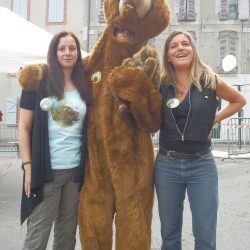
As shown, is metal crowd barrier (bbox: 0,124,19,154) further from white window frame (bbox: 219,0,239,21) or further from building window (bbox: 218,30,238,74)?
white window frame (bbox: 219,0,239,21)

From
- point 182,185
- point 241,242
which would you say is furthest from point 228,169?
point 182,185

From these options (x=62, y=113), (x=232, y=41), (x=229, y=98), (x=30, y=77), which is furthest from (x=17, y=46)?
(x=232, y=41)

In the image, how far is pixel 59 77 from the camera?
267 cm

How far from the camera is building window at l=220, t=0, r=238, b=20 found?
2183 centimetres

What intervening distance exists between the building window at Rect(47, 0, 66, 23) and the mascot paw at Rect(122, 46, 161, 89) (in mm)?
20441

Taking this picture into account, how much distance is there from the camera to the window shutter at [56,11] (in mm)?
22203

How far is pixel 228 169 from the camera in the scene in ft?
29.2

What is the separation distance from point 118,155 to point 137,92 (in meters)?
0.44

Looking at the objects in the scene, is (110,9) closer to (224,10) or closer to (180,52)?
(180,52)

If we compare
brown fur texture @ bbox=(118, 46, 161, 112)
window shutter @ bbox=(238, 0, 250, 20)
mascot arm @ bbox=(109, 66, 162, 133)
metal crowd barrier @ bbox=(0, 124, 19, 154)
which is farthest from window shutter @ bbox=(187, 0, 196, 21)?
mascot arm @ bbox=(109, 66, 162, 133)

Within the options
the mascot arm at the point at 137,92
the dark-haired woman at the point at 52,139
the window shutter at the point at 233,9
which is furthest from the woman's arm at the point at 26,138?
→ the window shutter at the point at 233,9

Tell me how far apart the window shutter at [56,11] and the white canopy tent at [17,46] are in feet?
51.0

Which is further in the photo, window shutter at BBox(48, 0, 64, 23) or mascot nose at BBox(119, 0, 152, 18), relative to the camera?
window shutter at BBox(48, 0, 64, 23)

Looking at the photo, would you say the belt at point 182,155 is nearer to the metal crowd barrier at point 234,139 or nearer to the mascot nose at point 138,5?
the mascot nose at point 138,5
